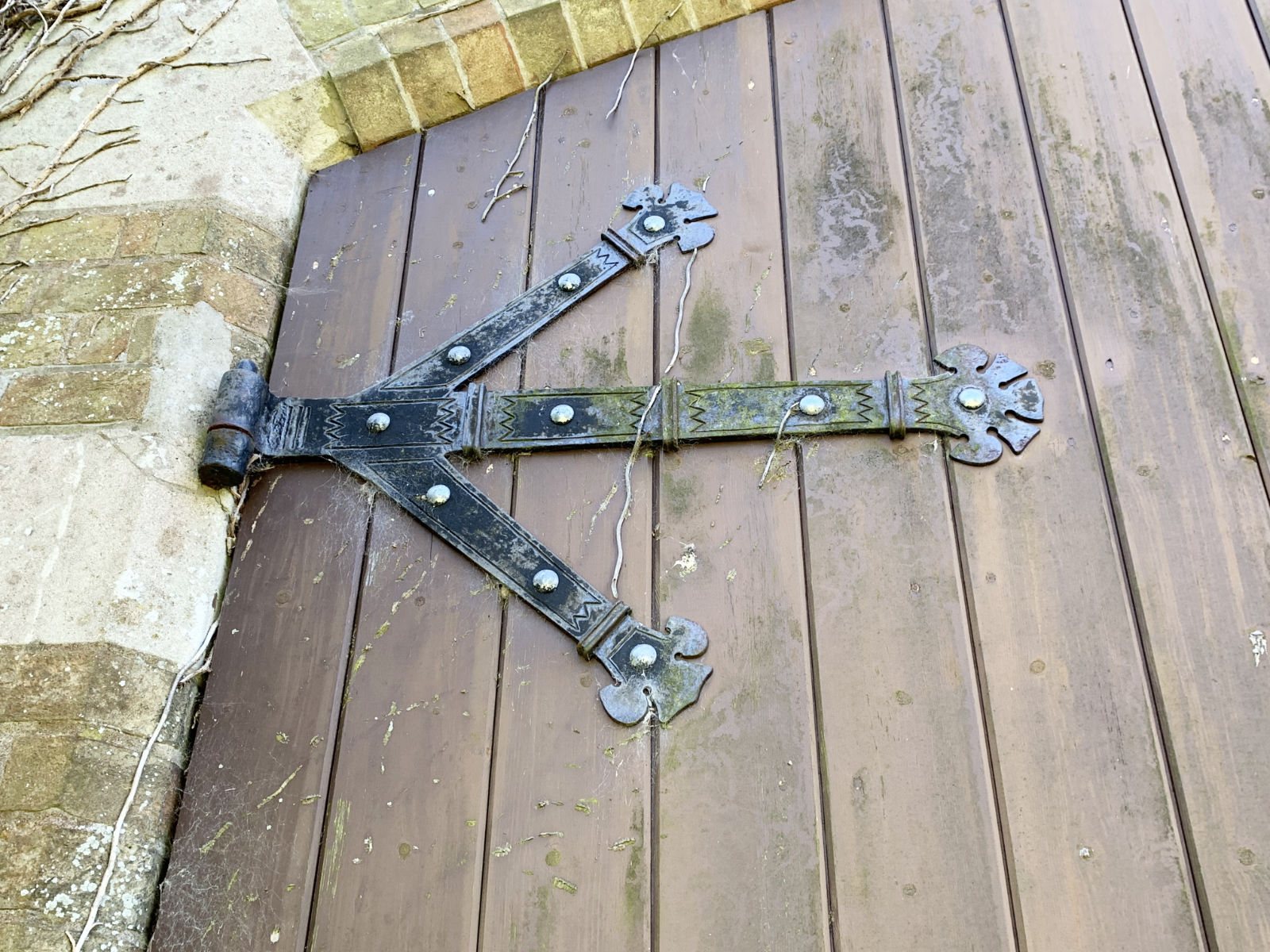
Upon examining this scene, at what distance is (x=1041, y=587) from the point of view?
4.87 feet

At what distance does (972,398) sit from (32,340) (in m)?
1.38

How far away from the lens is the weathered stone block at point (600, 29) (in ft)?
7.04

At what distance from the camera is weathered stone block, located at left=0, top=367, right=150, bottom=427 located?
170cm

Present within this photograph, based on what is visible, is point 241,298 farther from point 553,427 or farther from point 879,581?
point 879,581

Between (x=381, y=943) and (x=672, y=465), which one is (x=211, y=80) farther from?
(x=381, y=943)

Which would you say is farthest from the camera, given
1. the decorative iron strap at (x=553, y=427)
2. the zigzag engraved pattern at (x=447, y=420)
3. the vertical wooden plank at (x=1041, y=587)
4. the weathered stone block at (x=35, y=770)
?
the zigzag engraved pattern at (x=447, y=420)

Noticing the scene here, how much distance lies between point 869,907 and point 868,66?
1402 mm

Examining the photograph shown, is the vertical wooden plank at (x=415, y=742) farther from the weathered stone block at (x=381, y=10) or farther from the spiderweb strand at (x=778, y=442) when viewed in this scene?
the weathered stone block at (x=381, y=10)

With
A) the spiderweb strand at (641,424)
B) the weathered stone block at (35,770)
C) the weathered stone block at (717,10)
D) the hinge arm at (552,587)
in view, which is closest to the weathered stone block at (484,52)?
the weathered stone block at (717,10)

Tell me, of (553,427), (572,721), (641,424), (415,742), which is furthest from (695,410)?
(415,742)

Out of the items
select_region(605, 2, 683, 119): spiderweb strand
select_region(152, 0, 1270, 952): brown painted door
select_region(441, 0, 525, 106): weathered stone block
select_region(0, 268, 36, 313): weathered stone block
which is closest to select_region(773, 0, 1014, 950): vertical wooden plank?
select_region(152, 0, 1270, 952): brown painted door

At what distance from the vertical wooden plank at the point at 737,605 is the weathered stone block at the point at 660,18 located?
190 mm

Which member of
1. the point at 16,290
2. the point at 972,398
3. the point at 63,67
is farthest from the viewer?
Result: the point at 63,67

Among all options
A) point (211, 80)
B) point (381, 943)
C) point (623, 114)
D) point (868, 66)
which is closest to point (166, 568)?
point (381, 943)
